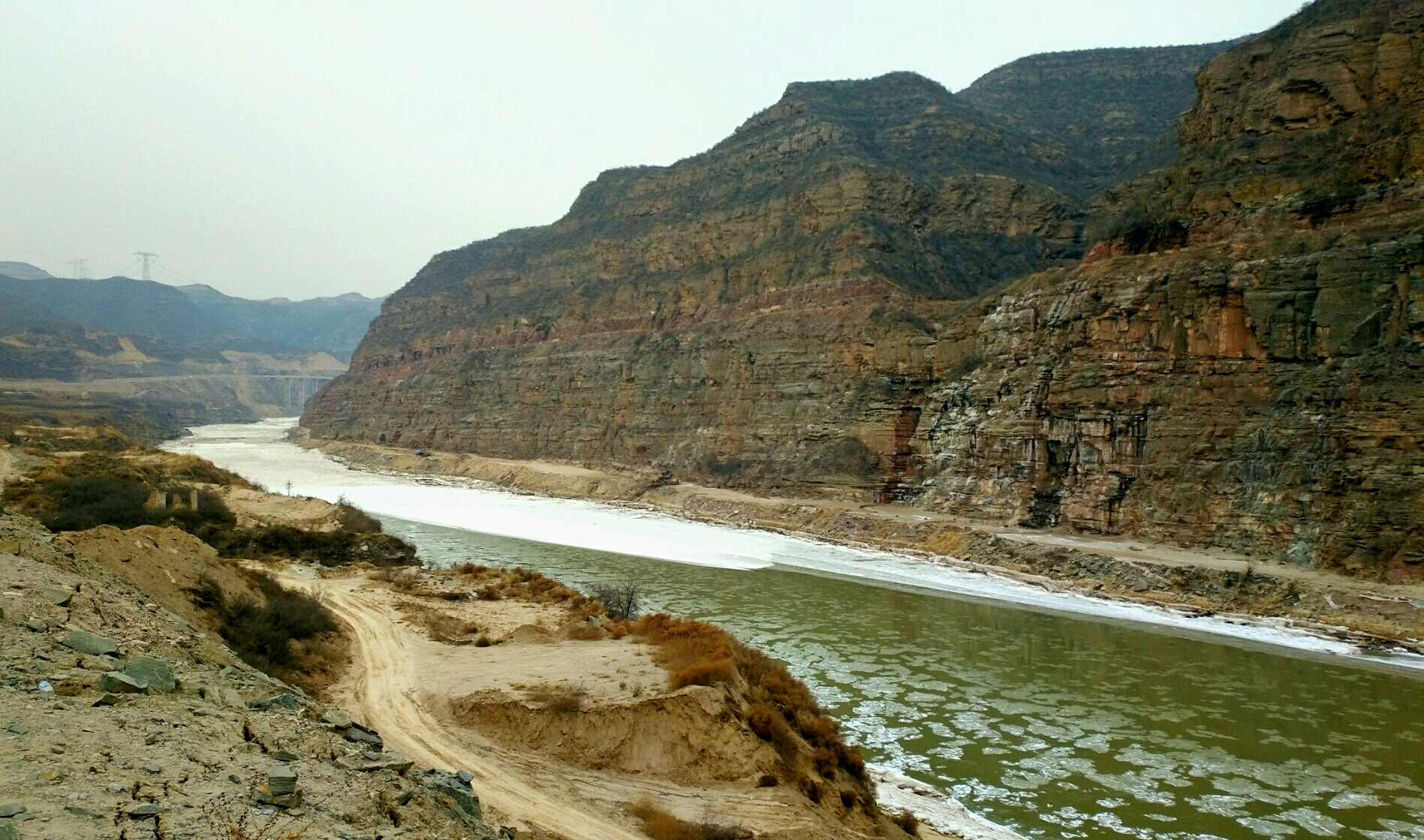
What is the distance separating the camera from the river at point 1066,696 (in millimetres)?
12438

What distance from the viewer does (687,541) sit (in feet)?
126

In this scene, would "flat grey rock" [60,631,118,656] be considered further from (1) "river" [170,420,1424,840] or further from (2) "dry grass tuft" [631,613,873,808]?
(1) "river" [170,420,1424,840]

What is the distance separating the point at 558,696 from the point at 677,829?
352cm

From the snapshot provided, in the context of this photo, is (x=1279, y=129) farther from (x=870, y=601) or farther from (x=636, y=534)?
(x=636, y=534)

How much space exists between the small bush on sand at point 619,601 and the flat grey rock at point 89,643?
12.3 metres

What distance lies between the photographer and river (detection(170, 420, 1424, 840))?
40.8 ft

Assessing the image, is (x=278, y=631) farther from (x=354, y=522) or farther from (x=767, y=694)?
(x=354, y=522)

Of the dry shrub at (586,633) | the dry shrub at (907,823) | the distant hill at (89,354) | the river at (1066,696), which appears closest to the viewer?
the dry shrub at (907,823)

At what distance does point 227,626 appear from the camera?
13156mm

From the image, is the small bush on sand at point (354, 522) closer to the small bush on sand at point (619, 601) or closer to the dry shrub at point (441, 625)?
the small bush on sand at point (619, 601)

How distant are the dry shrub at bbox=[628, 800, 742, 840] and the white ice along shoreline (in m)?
19.3

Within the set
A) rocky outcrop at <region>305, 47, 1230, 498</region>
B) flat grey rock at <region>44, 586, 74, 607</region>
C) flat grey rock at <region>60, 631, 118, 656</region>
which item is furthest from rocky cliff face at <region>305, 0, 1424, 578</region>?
flat grey rock at <region>44, 586, 74, 607</region>

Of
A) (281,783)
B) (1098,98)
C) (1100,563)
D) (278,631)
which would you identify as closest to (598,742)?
(281,783)

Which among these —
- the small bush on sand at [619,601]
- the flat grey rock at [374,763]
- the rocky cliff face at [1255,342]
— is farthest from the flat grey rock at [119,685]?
the rocky cliff face at [1255,342]
